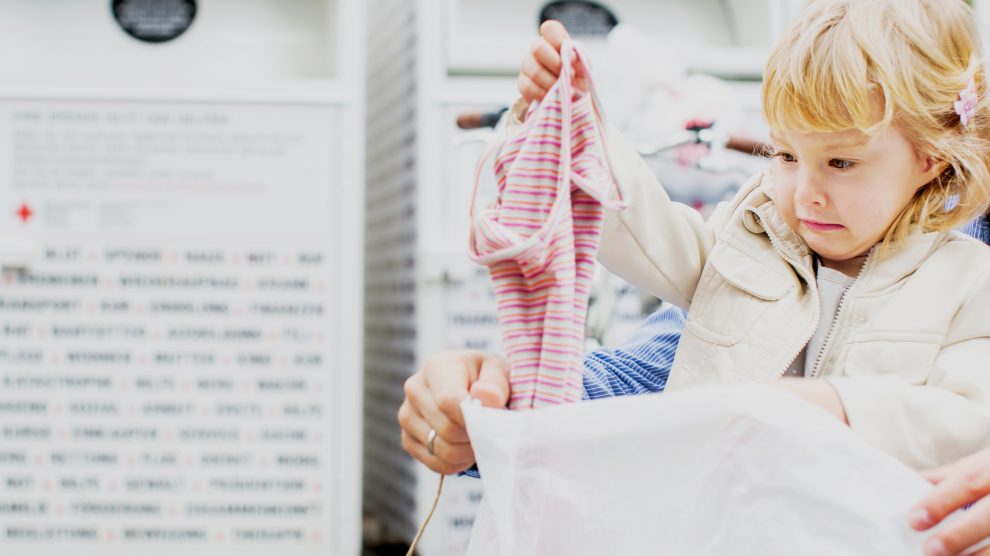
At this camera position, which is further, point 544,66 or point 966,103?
point 966,103

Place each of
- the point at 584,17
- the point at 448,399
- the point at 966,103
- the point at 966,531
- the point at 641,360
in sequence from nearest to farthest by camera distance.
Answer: the point at 966,531, the point at 448,399, the point at 966,103, the point at 641,360, the point at 584,17

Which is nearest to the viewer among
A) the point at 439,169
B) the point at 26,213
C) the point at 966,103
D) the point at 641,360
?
the point at 966,103

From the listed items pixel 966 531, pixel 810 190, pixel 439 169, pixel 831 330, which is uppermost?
pixel 439 169

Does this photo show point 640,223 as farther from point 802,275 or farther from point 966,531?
point 966,531

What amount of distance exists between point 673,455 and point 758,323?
0.18 m

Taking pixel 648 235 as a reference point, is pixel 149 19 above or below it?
above

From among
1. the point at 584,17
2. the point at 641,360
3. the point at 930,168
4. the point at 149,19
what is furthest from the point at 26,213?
the point at 930,168

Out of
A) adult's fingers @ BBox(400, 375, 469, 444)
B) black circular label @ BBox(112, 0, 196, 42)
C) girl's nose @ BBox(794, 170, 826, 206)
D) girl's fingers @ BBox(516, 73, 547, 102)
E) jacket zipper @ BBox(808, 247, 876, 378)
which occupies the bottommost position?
adult's fingers @ BBox(400, 375, 469, 444)

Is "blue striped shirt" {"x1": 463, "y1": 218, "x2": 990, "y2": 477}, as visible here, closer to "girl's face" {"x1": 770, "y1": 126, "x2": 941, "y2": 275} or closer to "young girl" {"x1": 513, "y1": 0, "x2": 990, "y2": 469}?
"young girl" {"x1": 513, "y1": 0, "x2": 990, "y2": 469}

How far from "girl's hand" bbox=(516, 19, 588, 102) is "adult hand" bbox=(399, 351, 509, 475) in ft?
0.63

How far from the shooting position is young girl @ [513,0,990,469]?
0.83m

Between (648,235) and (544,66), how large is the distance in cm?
18

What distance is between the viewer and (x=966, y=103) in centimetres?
86

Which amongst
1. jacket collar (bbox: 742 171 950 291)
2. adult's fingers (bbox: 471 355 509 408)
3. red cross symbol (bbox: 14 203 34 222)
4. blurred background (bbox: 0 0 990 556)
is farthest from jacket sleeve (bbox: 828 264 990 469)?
red cross symbol (bbox: 14 203 34 222)
